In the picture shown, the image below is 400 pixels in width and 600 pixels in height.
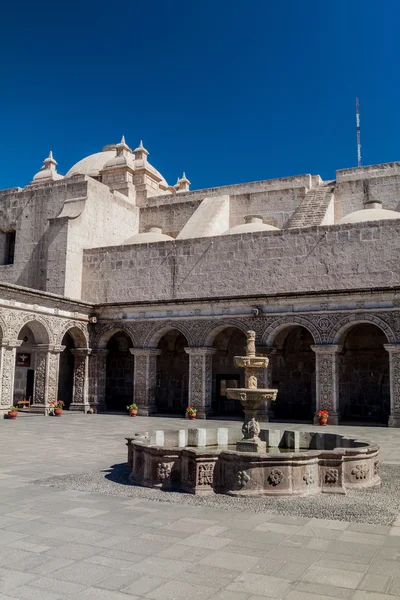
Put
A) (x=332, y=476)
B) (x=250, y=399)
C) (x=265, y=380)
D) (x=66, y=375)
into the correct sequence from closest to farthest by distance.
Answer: (x=332, y=476)
(x=250, y=399)
(x=265, y=380)
(x=66, y=375)

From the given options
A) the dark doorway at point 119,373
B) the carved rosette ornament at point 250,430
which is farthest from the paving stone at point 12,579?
the dark doorway at point 119,373

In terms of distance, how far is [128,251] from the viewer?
20266 millimetres

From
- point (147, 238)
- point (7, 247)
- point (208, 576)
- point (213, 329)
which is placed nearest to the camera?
point (208, 576)

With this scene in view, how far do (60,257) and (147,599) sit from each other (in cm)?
1783

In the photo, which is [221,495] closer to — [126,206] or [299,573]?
[299,573]

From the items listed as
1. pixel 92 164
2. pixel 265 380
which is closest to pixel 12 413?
pixel 265 380

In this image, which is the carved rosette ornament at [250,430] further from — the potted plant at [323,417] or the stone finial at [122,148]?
the stone finial at [122,148]

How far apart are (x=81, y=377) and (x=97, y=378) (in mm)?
549

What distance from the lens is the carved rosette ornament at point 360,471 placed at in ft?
22.8

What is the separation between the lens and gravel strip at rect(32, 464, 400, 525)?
563cm

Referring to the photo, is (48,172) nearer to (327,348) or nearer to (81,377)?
(81,377)

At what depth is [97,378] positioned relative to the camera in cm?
1986

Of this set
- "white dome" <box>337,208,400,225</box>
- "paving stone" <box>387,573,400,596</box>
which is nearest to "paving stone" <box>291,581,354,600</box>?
"paving stone" <box>387,573,400,596</box>

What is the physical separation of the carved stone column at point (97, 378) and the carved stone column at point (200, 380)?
354 centimetres
